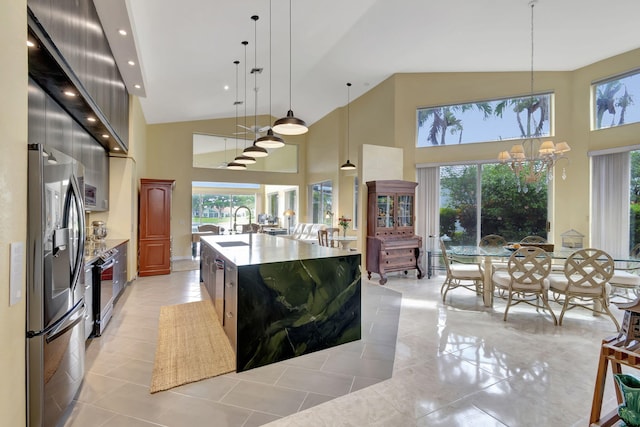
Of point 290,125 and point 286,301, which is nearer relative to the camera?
point 286,301

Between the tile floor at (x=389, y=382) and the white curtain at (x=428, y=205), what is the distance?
126 inches

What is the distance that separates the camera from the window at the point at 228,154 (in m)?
10.0

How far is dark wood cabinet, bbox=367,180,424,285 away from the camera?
616 centimetres

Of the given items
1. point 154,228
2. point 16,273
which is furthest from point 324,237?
point 16,273

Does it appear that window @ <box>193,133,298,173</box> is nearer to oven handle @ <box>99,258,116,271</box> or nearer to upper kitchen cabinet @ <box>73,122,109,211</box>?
upper kitchen cabinet @ <box>73,122,109,211</box>

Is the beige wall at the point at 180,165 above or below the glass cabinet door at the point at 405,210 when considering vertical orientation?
above

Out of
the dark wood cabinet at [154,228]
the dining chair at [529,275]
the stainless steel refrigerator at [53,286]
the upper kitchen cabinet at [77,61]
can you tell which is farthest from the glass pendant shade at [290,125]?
the dark wood cabinet at [154,228]

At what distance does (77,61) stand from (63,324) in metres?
2.08

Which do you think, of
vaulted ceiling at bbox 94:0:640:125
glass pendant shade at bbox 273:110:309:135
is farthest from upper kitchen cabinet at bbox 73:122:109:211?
glass pendant shade at bbox 273:110:309:135

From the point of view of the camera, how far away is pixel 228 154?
34.6ft

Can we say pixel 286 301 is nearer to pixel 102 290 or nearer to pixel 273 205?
pixel 102 290

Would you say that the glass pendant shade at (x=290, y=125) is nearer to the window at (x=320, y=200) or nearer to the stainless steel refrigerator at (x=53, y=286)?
the stainless steel refrigerator at (x=53, y=286)

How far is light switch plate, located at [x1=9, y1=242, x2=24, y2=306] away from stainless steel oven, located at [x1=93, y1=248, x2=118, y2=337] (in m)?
2.01

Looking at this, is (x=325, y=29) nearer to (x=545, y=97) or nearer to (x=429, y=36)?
(x=429, y=36)
